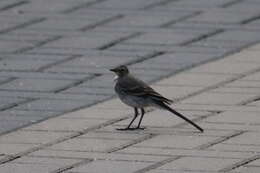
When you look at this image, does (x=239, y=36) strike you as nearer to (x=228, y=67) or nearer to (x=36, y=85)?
(x=228, y=67)

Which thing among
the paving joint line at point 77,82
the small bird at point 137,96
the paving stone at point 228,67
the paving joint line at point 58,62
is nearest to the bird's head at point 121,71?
the small bird at point 137,96

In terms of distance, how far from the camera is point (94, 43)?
14.8 m

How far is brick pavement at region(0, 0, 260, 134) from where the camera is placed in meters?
12.6

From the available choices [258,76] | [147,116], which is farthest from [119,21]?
[147,116]

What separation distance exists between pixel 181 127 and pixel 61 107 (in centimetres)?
131

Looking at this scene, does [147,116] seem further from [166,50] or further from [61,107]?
[166,50]

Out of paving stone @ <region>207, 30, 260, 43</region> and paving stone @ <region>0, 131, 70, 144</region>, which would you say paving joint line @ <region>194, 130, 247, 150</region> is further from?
paving stone @ <region>207, 30, 260, 43</region>

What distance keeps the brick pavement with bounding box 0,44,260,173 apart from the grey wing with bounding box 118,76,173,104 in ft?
1.07

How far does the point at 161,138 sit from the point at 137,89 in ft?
1.97

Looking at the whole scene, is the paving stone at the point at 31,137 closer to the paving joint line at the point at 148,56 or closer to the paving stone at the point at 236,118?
the paving stone at the point at 236,118

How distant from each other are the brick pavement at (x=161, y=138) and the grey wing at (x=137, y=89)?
12.9 inches

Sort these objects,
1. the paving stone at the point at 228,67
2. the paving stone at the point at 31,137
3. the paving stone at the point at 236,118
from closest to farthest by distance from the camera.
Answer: the paving stone at the point at 31,137
the paving stone at the point at 236,118
the paving stone at the point at 228,67

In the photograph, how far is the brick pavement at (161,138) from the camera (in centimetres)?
1002

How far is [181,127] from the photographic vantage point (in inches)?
450
